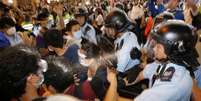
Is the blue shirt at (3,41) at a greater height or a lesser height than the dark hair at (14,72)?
greater

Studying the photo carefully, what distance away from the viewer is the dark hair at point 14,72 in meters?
1.97

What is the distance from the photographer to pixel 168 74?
8.32ft

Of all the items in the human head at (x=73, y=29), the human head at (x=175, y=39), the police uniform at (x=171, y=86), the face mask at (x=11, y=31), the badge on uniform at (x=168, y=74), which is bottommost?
the police uniform at (x=171, y=86)

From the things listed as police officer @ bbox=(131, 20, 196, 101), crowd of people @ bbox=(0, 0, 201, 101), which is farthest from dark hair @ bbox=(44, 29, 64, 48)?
police officer @ bbox=(131, 20, 196, 101)

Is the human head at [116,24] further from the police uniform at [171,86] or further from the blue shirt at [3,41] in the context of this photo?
the police uniform at [171,86]

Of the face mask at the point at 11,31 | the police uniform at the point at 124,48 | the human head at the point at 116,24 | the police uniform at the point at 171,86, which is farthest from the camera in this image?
the face mask at the point at 11,31

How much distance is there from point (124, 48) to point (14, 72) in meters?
2.53

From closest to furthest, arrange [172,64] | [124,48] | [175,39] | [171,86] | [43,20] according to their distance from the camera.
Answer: [171,86] → [172,64] → [175,39] → [124,48] → [43,20]

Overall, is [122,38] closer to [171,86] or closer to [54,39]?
[54,39]

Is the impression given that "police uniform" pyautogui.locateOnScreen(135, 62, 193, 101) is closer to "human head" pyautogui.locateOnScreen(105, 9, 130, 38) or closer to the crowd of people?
the crowd of people

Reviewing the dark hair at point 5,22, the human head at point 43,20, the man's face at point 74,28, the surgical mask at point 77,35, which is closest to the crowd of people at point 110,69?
the dark hair at point 5,22

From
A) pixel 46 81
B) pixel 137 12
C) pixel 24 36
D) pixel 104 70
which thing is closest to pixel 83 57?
pixel 104 70

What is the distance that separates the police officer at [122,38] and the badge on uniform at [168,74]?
174cm

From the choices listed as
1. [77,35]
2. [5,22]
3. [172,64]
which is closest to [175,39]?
[172,64]
